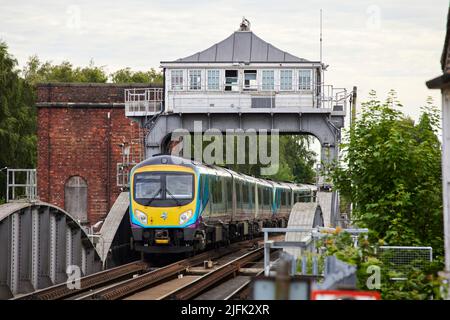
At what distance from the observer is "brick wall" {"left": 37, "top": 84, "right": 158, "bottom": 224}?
50.0 metres

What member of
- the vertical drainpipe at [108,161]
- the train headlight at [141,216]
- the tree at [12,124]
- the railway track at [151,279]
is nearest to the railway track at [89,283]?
the railway track at [151,279]

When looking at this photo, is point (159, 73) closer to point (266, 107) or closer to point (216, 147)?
point (216, 147)

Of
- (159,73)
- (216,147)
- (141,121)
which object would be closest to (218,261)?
(141,121)

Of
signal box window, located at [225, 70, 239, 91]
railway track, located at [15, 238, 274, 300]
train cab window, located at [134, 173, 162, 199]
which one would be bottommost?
railway track, located at [15, 238, 274, 300]

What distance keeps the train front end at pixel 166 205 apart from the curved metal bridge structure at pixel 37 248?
2.14m

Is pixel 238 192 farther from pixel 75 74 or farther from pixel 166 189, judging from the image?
pixel 75 74

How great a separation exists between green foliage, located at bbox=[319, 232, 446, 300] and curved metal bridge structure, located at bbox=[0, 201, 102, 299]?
7633 mm

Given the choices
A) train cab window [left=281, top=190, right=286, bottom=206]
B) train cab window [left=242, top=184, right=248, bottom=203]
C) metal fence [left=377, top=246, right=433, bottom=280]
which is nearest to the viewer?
metal fence [left=377, top=246, right=433, bottom=280]

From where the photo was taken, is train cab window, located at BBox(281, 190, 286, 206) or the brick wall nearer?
the brick wall

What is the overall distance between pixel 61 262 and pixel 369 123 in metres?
7.65

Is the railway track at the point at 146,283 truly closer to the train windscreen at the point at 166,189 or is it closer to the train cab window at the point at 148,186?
the train windscreen at the point at 166,189

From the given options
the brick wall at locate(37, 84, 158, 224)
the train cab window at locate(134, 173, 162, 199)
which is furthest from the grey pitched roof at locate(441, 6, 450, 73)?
the brick wall at locate(37, 84, 158, 224)

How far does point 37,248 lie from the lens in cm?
2345

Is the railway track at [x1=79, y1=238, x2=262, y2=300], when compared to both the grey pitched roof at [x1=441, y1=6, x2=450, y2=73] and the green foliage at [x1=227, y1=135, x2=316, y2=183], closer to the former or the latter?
the grey pitched roof at [x1=441, y1=6, x2=450, y2=73]
